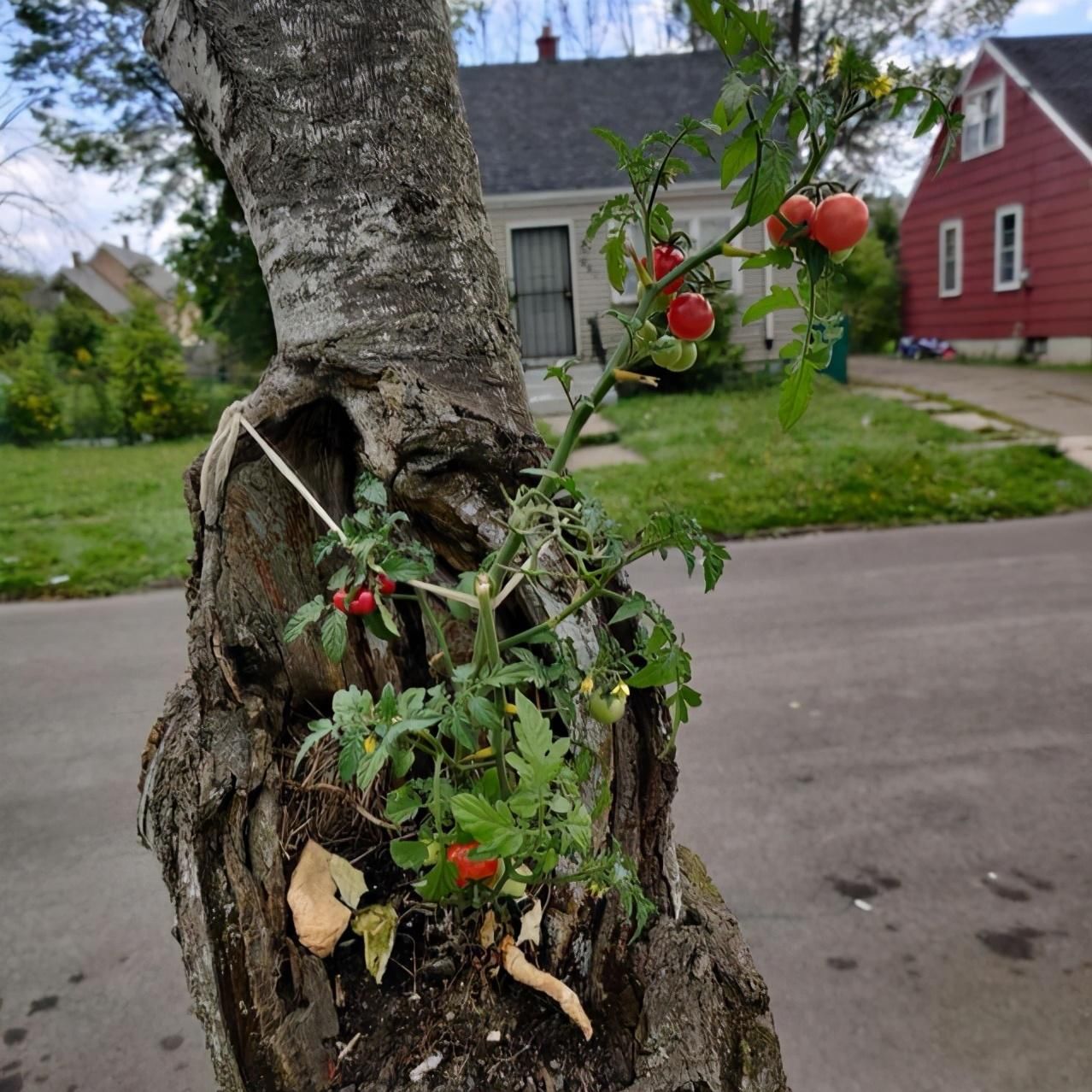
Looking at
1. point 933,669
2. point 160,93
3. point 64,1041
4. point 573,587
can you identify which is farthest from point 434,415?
point 160,93

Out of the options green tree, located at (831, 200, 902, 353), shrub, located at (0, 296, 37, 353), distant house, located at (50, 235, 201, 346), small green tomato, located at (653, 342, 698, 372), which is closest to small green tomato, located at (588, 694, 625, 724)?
small green tomato, located at (653, 342, 698, 372)

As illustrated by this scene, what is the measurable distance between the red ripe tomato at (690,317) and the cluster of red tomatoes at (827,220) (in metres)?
0.10

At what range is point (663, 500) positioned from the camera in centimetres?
113

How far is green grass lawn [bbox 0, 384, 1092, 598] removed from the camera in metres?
6.48

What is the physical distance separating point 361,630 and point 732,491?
5.86 meters

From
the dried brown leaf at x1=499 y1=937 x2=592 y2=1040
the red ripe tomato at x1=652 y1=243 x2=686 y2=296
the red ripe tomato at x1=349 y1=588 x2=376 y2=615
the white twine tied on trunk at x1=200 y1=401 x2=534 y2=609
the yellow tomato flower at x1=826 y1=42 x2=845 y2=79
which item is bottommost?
the dried brown leaf at x1=499 y1=937 x2=592 y2=1040

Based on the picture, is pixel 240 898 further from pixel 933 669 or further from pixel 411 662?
pixel 933 669

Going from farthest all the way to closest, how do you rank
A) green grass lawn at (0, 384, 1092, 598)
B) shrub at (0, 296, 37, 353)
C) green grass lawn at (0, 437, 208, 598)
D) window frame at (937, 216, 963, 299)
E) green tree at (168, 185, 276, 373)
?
window frame at (937, 216, 963, 299)
shrub at (0, 296, 37, 353)
green tree at (168, 185, 276, 373)
green grass lawn at (0, 384, 1092, 598)
green grass lawn at (0, 437, 208, 598)

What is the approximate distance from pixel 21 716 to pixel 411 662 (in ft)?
10.3

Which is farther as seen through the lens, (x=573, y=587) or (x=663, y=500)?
(x=573, y=587)

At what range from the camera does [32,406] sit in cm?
1452

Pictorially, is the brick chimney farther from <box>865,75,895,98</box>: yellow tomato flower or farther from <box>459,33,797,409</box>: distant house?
<box>865,75,895,98</box>: yellow tomato flower

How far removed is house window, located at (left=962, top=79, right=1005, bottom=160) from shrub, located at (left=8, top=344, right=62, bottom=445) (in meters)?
15.2

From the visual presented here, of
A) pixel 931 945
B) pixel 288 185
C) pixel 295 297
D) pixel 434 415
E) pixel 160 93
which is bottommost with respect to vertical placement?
pixel 931 945
